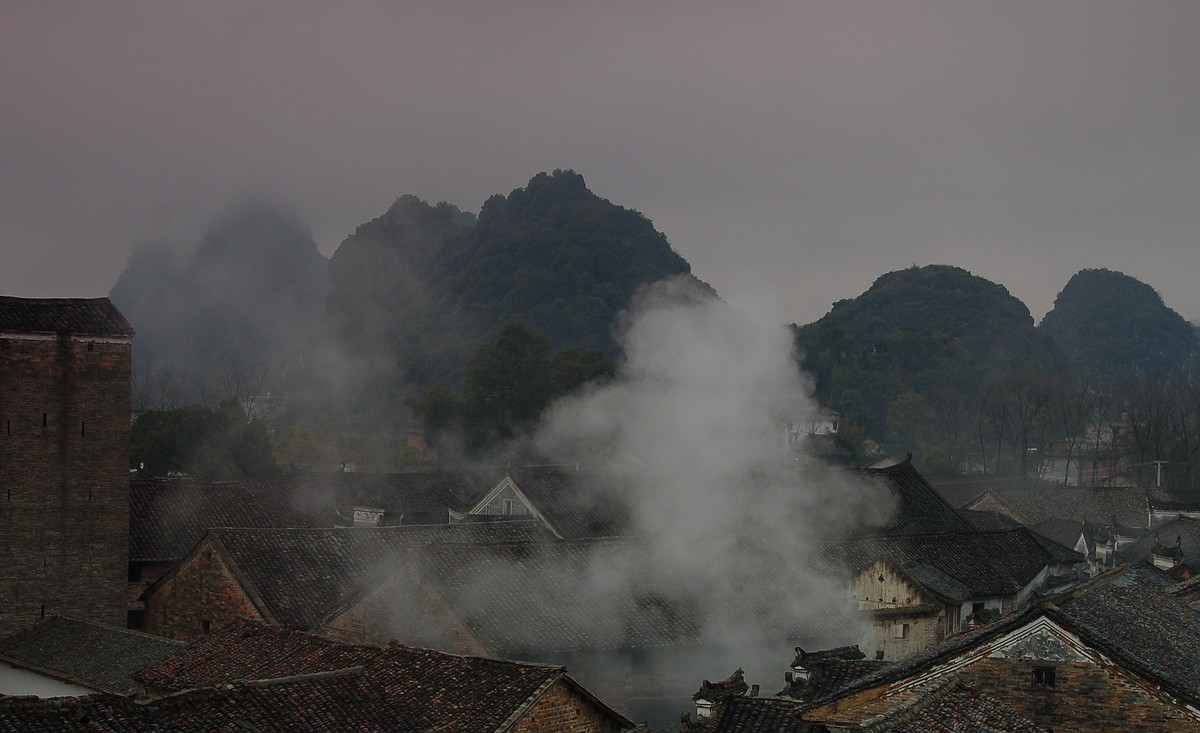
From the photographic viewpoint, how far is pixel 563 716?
59.0ft

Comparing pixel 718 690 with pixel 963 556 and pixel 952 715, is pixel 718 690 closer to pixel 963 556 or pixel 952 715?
pixel 952 715

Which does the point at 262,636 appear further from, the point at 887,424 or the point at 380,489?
the point at 887,424

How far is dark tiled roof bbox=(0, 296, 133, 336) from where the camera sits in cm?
2953

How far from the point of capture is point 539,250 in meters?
117

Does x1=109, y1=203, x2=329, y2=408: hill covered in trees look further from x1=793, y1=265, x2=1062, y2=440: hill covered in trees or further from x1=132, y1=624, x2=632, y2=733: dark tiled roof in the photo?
x1=132, y1=624, x2=632, y2=733: dark tiled roof

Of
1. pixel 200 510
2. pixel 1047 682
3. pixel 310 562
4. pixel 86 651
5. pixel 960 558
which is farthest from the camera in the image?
pixel 200 510

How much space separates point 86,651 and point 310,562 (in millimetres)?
4549

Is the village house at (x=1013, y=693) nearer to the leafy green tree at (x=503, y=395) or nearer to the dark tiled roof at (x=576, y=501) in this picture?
the dark tiled roof at (x=576, y=501)

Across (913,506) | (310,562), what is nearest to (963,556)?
(913,506)

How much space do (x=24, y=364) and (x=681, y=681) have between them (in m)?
15.7

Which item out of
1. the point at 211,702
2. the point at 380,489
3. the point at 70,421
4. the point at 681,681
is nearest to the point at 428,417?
the point at 380,489

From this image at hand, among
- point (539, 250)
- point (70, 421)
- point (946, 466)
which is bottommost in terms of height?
point (946, 466)

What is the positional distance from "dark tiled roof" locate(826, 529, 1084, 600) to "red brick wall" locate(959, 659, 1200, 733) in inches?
504

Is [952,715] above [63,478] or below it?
below
